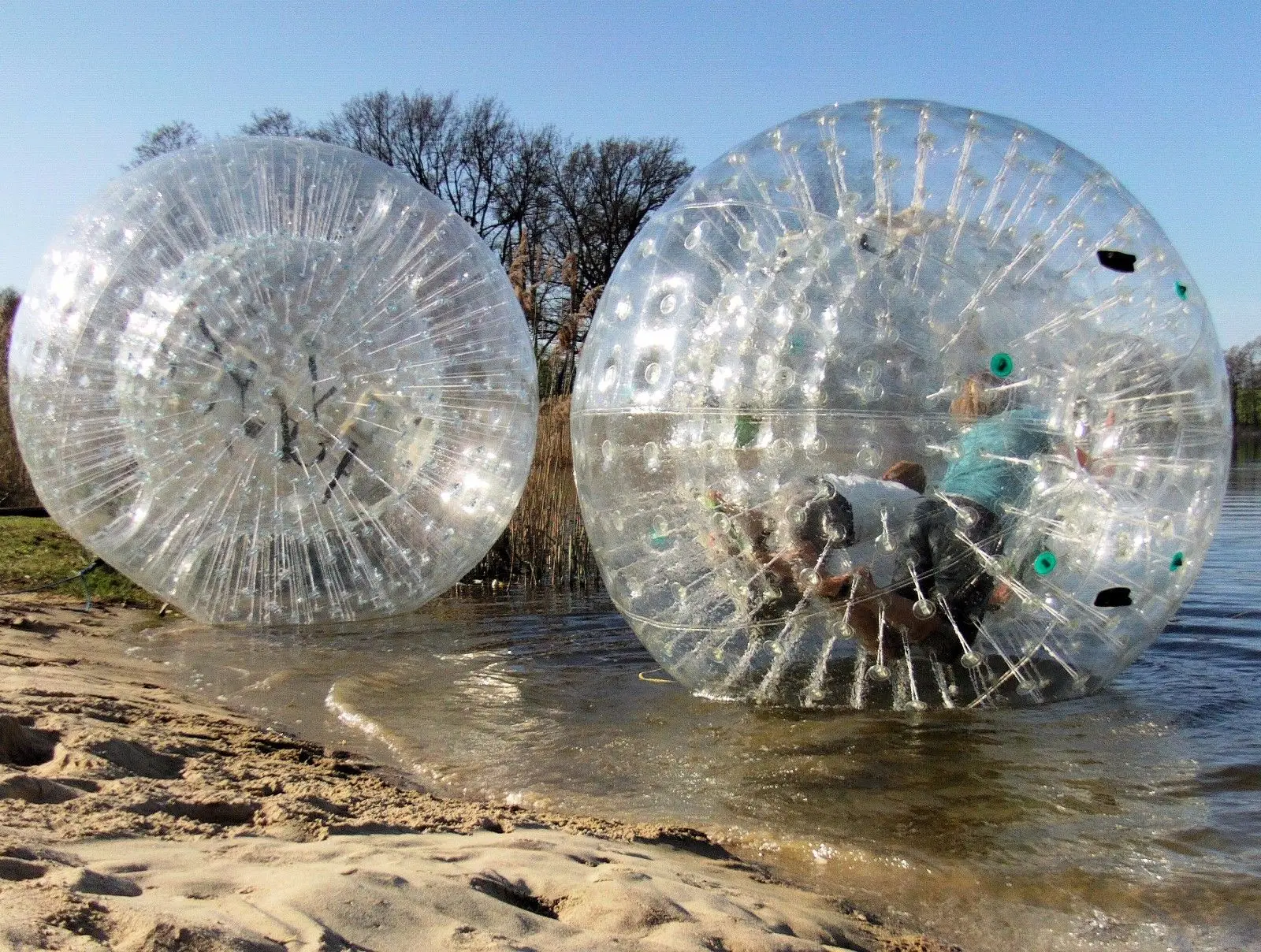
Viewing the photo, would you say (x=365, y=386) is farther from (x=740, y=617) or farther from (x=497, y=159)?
(x=497, y=159)

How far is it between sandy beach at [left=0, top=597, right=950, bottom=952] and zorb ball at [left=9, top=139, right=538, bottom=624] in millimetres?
2091

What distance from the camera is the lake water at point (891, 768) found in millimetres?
3229

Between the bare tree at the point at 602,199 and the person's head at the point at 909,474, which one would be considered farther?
the bare tree at the point at 602,199

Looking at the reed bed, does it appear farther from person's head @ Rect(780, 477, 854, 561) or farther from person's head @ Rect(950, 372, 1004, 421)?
person's head @ Rect(950, 372, 1004, 421)

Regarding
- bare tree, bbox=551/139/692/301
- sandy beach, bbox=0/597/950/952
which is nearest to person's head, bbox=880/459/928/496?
sandy beach, bbox=0/597/950/952

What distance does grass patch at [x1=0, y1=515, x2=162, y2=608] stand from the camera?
27.2 feet

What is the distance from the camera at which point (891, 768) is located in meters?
4.21

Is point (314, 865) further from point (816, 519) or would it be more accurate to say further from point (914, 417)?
point (914, 417)

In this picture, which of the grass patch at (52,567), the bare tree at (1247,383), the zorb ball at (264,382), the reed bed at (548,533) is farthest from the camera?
the bare tree at (1247,383)

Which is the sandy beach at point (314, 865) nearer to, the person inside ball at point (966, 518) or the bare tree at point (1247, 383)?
the person inside ball at point (966, 518)

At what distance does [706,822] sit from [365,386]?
11.2 feet

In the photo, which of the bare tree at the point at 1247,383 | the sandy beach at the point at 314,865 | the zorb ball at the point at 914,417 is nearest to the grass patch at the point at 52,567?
the sandy beach at the point at 314,865

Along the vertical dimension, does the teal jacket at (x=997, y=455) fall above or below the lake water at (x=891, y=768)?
above

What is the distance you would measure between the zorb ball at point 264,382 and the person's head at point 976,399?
3.14 meters
